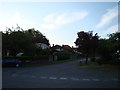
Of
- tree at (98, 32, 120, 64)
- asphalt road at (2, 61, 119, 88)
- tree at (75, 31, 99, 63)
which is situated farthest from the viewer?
tree at (75, 31, 99, 63)

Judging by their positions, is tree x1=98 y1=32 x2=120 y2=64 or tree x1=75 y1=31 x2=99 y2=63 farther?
tree x1=75 y1=31 x2=99 y2=63

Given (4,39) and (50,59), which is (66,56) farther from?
(4,39)

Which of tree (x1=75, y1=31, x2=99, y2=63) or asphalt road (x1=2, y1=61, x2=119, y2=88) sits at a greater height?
tree (x1=75, y1=31, x2=99, y2=63)

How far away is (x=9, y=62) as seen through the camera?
1042 inches

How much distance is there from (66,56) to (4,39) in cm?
2731

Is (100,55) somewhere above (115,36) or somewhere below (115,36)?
A: below

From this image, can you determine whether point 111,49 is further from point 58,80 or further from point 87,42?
point 58,80

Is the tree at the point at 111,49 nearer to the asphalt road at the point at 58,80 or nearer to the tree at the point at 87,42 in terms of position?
the tree at the point at 87,42

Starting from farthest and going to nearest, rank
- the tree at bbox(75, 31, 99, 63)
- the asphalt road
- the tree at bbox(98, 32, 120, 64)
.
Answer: the tree at bbox(75, 31, 99, 63) < the tree at bbox(98, 32, 120, 64) < the asphalt road

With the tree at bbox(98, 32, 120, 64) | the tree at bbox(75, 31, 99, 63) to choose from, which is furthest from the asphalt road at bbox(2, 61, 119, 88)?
the tree at bbox(75, 31, 99, 63)

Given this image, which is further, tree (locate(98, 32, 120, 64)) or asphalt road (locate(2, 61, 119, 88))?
tree (locate(98, 32, 120, 64))

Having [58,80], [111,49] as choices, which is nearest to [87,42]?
[111,49]

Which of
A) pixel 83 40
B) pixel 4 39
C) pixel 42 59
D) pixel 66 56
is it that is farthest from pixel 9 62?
pixel 66 56

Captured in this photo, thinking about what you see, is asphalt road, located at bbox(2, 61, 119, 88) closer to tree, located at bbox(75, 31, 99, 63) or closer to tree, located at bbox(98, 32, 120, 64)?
tree, located at bbox(98, 32, 120, 64)
